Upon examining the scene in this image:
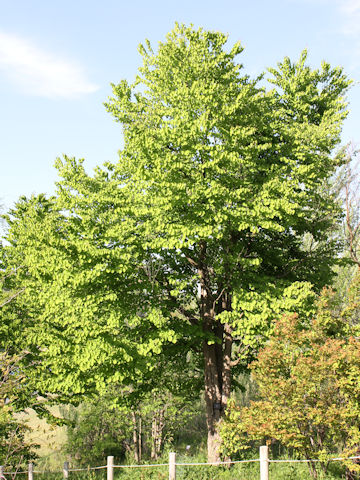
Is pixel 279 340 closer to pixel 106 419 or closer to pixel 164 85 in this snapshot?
pixel 164 85

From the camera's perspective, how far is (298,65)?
663 inches

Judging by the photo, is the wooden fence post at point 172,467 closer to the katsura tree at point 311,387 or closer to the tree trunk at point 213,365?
the katsura tree at point 311,387

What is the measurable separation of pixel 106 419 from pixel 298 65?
17991 mm

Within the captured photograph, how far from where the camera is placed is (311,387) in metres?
11.4

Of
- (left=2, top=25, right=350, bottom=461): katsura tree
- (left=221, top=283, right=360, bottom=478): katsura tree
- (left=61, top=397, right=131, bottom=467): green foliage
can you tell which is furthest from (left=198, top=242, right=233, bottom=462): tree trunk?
(left=61, top=397, right=131, bottom=467): green foliage

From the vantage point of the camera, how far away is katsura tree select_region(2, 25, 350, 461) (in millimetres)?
13961

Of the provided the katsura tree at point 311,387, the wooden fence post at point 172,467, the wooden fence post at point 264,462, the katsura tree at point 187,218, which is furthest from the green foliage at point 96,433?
the wooden fence post at point 264,462

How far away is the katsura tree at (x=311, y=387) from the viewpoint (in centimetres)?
1112

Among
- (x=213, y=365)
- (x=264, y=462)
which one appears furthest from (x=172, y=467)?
(x=213, y=365)

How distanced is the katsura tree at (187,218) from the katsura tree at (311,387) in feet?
6.99

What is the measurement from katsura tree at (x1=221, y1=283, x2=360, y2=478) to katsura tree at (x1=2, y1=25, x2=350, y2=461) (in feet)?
6.99

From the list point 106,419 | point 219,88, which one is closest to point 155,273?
point 219,88

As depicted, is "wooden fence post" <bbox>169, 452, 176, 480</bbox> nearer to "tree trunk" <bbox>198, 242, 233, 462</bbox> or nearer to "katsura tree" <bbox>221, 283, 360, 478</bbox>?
"katsura tree" <bbox>221, 283, 360, 478</bbox>

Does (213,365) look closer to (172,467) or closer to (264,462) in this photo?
(172,467)
